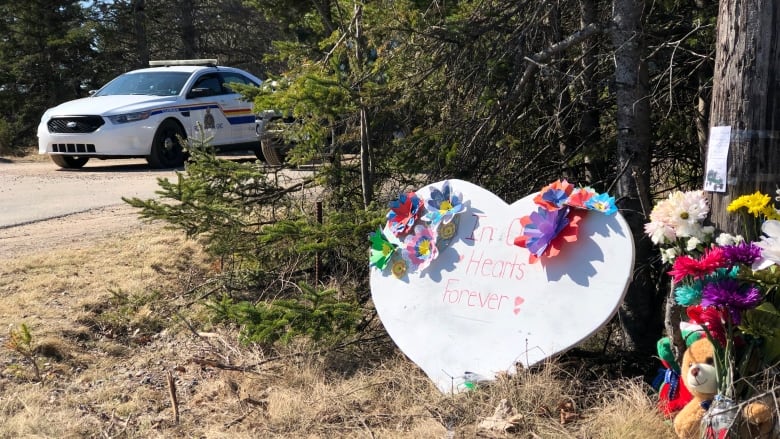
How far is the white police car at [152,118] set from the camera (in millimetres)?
12445

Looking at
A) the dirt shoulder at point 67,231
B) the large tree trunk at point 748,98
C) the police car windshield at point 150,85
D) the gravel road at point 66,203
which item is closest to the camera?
the large tree trunk at point 748,98

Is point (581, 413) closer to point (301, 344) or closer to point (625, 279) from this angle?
point (625, 279)

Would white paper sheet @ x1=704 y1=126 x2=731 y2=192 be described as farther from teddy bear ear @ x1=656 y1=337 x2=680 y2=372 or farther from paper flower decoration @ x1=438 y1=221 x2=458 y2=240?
paper flower decoration @ x1=438 y1=221 x2=458 y2=240

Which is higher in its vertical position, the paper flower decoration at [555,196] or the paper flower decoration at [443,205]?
the paper flower decoration at [555,196]

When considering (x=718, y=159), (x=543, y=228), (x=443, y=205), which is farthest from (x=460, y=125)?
(x=718, y=159)

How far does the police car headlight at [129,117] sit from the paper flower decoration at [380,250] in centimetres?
901

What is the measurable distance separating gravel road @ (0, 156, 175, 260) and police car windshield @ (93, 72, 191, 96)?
1293 mm

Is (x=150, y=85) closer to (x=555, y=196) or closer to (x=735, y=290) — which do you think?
(x=555, y=196)

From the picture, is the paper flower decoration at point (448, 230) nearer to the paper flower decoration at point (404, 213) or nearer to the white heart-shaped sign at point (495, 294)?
the white heart-shaped sign at point (495, 294)

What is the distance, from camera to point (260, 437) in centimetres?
367

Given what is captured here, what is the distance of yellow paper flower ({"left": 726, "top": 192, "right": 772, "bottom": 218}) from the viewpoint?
10.2ft

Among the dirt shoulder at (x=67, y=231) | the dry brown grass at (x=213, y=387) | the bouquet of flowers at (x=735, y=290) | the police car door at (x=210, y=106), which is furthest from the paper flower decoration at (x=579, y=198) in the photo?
the police car door at (x=210, y=106)

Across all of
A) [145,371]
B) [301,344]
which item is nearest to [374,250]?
[301,344]

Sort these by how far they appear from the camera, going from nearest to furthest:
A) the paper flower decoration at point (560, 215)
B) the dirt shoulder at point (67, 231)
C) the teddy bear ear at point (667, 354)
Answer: the teddy bear ear at point (667, 354), the paper flower decoration at point (560, 215), the dirt shoulder at point (67, 231)
